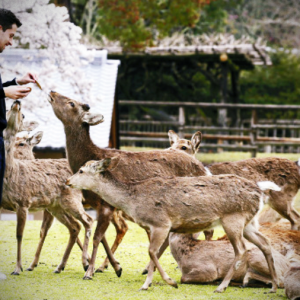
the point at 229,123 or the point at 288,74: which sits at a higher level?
the point at 288,74

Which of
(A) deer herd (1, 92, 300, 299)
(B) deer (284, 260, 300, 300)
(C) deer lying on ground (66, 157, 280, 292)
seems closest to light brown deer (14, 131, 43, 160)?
(A) deer herd (1, 92, 300, 299)

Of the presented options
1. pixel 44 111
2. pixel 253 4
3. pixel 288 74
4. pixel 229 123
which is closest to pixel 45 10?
pixel 44 111

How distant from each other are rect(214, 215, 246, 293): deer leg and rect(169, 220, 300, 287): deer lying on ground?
0.62 ft

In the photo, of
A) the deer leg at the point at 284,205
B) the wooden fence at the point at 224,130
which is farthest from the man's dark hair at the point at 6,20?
the wooden fence at the point at 224,130

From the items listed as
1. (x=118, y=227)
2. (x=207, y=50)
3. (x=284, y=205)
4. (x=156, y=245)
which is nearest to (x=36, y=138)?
(x=118, y=227)

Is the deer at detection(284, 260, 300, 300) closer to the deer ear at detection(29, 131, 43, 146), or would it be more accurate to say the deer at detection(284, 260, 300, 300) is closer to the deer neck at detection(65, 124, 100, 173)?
the deer neck at detection(65, 124, 100, 173)

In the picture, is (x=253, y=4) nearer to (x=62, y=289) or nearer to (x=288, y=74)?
(x=288, y=74)

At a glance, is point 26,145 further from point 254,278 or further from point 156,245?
point 254,278

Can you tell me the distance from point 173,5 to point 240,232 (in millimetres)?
17918

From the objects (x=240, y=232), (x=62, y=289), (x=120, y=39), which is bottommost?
(x=62, y=289)

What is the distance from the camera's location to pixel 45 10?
11.6 meters

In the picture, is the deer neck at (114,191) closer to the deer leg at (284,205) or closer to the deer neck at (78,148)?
the deer neck at (78,148)

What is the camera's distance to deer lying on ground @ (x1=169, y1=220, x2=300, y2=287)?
21.2 ft

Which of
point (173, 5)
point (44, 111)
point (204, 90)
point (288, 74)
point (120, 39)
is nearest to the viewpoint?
point (44, 111)
